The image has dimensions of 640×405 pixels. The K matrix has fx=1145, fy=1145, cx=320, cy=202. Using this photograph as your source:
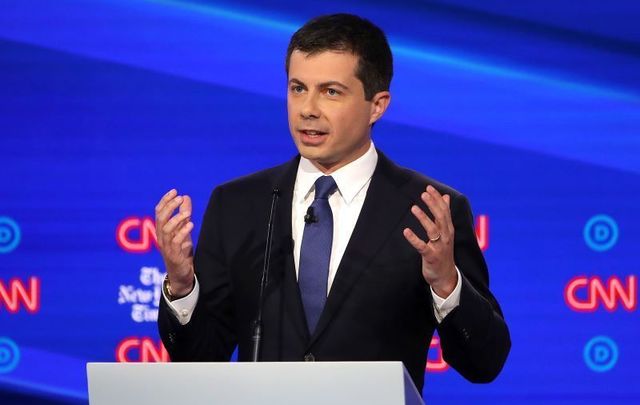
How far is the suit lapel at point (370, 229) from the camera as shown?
258cm

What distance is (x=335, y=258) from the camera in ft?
8.77

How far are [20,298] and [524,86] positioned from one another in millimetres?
1900

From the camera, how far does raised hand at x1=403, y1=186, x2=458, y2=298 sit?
2283mm

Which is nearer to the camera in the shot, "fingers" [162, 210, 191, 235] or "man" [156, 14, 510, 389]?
"fingers" [162, 210, 191, 235]

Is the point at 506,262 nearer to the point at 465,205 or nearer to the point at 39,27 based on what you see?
the point at 465,205

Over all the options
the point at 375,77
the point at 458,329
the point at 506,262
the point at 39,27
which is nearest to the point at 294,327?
the point at 458,329

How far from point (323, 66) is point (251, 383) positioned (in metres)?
A: 0.94

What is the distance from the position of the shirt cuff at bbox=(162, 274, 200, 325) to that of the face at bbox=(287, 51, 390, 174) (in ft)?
1.35

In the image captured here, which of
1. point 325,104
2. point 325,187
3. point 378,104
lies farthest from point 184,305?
point 378,104

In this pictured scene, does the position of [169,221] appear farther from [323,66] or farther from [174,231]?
[323,66]

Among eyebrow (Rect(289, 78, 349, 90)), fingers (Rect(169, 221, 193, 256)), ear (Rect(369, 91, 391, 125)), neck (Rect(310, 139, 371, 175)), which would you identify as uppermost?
eyebrow (Rect(289, 78, 349, 90))

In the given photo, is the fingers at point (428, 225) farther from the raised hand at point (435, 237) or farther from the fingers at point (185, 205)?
the fingers at point (185, 205)

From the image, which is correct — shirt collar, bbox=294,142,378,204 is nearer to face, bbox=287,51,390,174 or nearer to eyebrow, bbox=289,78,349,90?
face, bbox=287,51,390,174

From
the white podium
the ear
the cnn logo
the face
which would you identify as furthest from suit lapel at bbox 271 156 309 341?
the cnn logo
